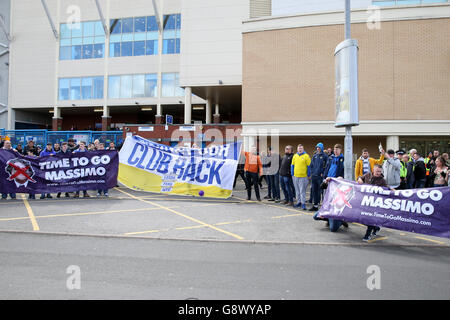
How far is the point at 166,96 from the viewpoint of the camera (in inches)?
1361

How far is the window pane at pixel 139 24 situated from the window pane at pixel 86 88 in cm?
814

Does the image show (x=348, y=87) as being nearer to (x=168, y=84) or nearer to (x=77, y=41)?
(x=168, y=84)

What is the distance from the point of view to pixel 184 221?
25.6 feet

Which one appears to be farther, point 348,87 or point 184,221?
point 184,221

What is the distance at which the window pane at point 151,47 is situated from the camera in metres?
34.5

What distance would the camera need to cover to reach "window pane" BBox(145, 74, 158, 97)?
34688 mm

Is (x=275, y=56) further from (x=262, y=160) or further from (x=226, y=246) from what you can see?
(x=226, y=246)

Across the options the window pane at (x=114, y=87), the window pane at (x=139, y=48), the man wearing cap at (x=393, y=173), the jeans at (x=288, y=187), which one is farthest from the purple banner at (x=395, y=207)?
the window pane at (x=114, y=87)

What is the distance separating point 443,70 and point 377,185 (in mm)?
14829

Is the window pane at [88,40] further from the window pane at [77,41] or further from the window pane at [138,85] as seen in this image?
the window pane at [138,85]

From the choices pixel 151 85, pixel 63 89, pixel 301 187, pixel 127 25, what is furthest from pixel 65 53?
pixel 301 187

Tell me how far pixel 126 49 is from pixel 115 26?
303 cm
